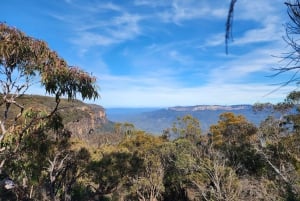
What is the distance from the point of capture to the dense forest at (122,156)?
28.0 ft

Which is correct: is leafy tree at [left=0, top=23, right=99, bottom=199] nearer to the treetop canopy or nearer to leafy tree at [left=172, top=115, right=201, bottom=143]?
the treetop canopy

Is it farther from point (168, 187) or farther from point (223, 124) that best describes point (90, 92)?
point (223, 124)

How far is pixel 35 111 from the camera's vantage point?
Result: 9297 millimetres

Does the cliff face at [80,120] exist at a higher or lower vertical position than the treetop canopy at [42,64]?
lower

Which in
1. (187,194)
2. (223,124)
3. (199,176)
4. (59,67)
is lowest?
(187,194)

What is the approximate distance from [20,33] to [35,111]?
216 centimetres

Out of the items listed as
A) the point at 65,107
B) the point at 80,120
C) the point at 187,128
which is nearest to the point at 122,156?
the point at 187,128

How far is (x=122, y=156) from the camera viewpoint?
79.4 ft

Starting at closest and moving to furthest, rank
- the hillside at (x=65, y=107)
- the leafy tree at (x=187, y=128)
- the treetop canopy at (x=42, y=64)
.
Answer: the treetop canopy at (x=42, y=64) → the hillside at (x=65, y=107) → the leafy tree at (x=187, y=128)

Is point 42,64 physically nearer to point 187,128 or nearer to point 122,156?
point 122,156

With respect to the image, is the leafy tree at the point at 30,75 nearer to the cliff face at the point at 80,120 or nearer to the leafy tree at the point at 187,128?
the cliff face at the point at 80,120

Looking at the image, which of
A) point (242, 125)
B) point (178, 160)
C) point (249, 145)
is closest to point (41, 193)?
point (178, 160)

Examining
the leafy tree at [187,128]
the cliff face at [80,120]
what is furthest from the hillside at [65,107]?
the leafy tree at [187,128]

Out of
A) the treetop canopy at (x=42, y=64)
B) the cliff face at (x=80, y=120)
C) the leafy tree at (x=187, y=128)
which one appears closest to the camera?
the treetop canopy at (x=42, y=64)
